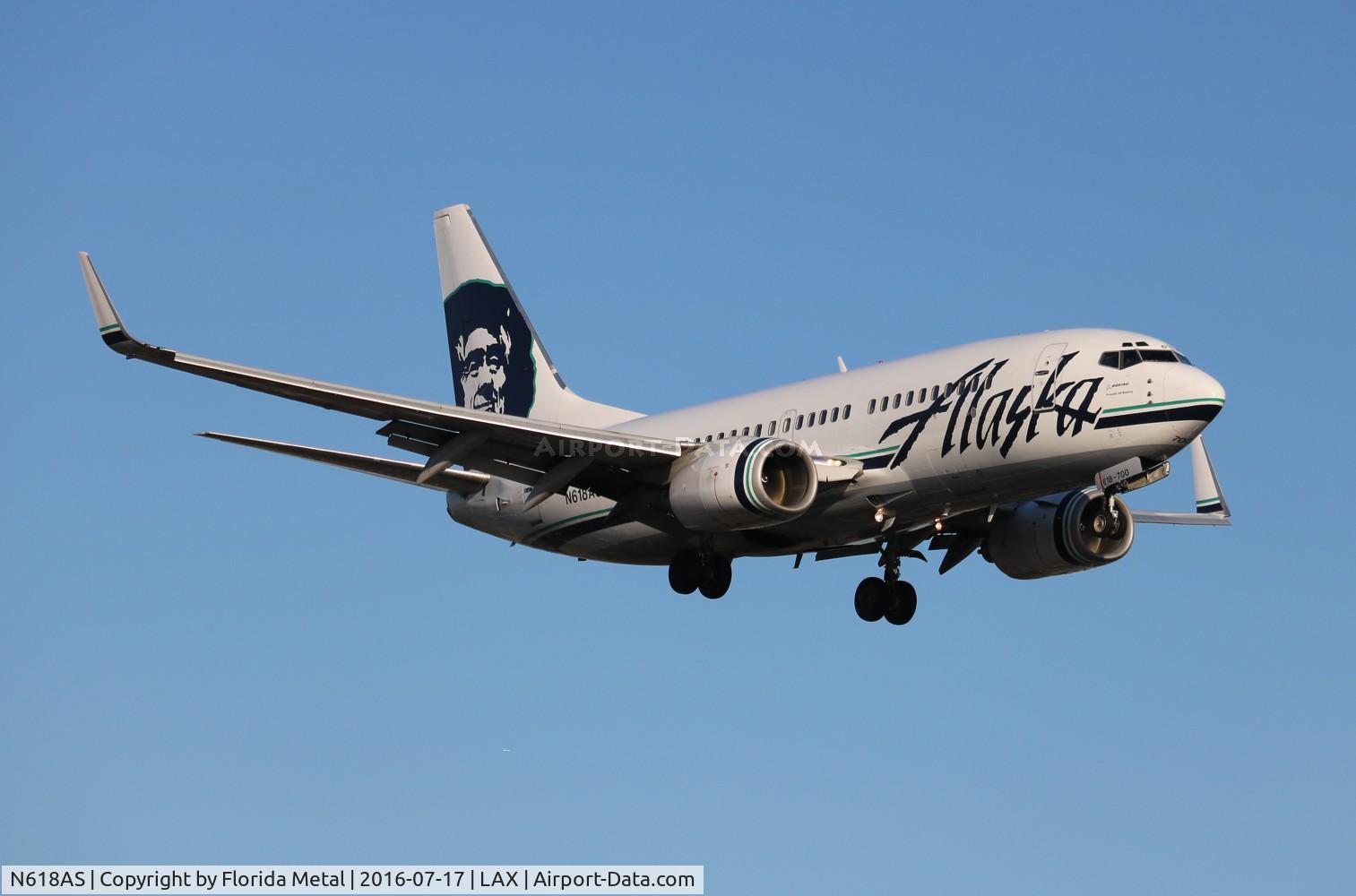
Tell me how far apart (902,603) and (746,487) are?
722cm

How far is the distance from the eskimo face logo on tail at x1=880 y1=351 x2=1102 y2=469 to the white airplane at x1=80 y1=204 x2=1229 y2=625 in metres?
0.04

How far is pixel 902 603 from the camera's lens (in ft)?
133

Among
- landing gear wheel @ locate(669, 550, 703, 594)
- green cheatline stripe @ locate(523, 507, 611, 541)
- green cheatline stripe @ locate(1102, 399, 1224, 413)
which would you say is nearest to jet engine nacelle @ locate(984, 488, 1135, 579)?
green cheatline stripe @ locate(1102, 399, 1224, 413)

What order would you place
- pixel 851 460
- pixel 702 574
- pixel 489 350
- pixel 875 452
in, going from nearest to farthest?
1. pixel 875 452
2. pixel 851 460
3. pixel 702 574
4. pixel 489 350

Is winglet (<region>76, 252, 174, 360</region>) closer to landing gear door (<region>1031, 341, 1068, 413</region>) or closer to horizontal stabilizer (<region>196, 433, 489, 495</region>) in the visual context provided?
horizontal stabilizer (<region>196, 433, 489, 495</region>)

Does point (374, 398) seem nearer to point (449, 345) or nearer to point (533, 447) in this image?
point (533, 447)

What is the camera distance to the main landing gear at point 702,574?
3862 centimetres

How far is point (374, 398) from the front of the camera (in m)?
33.3

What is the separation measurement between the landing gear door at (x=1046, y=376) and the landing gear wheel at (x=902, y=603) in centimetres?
799

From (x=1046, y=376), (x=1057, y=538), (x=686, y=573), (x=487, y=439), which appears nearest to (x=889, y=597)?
(x=1057, y=538)

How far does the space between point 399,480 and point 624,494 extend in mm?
5103

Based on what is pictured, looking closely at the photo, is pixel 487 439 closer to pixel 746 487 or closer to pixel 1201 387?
pixel 746 487

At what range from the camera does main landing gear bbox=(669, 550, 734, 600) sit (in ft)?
127

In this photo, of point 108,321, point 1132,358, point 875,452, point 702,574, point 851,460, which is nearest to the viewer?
point 108,321
